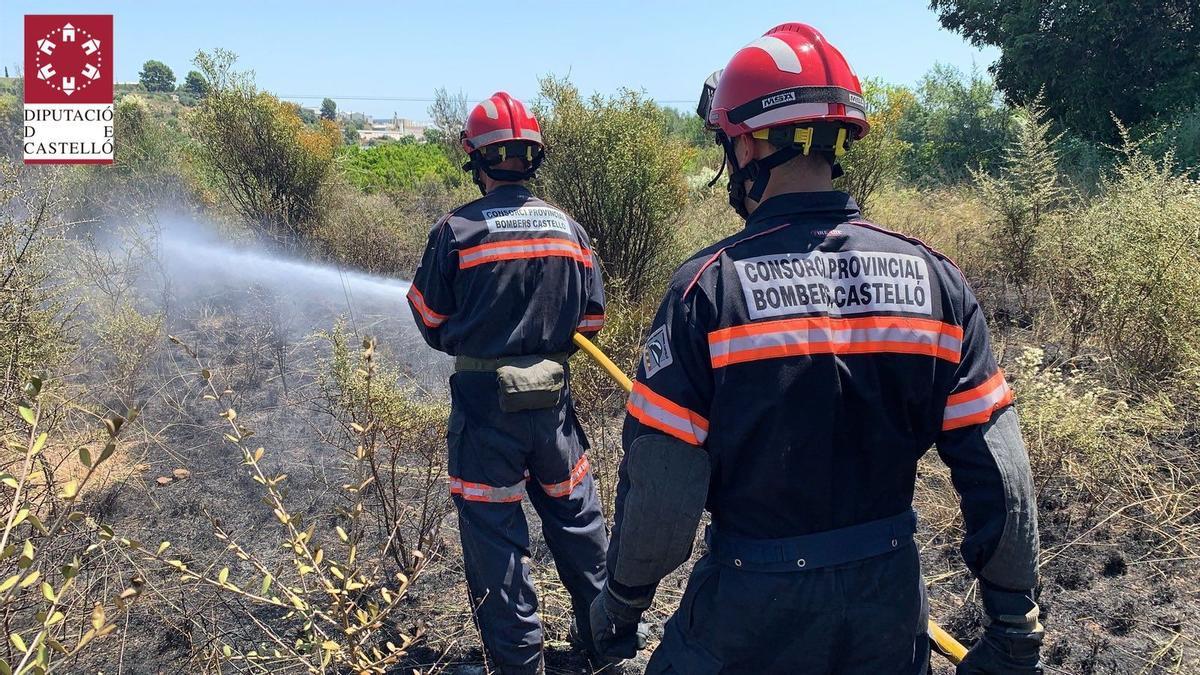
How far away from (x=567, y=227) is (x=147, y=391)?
4.02 metres

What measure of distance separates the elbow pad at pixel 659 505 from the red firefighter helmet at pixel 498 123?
1820mm

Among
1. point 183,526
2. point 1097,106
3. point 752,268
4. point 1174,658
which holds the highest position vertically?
point 1097,106

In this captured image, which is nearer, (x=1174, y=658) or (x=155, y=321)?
(x=1174, y=658)

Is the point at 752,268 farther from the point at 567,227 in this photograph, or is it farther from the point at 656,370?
the point at 567,227

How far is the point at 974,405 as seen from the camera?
1.50m

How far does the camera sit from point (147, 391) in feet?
17.5

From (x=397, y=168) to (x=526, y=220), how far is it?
17.9 metres

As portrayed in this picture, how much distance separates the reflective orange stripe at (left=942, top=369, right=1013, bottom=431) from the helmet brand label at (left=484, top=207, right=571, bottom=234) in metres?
1.81

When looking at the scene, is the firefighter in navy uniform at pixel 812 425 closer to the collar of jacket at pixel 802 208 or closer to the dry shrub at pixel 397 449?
the collar of jacket at pixel 802 208

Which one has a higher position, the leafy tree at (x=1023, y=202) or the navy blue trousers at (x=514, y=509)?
the leafy tree at (x=1023, y=202)

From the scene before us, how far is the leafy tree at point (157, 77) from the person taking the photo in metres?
81.0

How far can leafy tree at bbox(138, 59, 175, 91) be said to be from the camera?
266ft

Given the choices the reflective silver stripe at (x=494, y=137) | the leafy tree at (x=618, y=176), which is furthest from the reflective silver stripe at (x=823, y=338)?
the leafy tree at (x=618, y=176)

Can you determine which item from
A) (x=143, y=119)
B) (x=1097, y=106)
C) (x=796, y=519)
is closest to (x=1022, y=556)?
(x=796, y=519)
